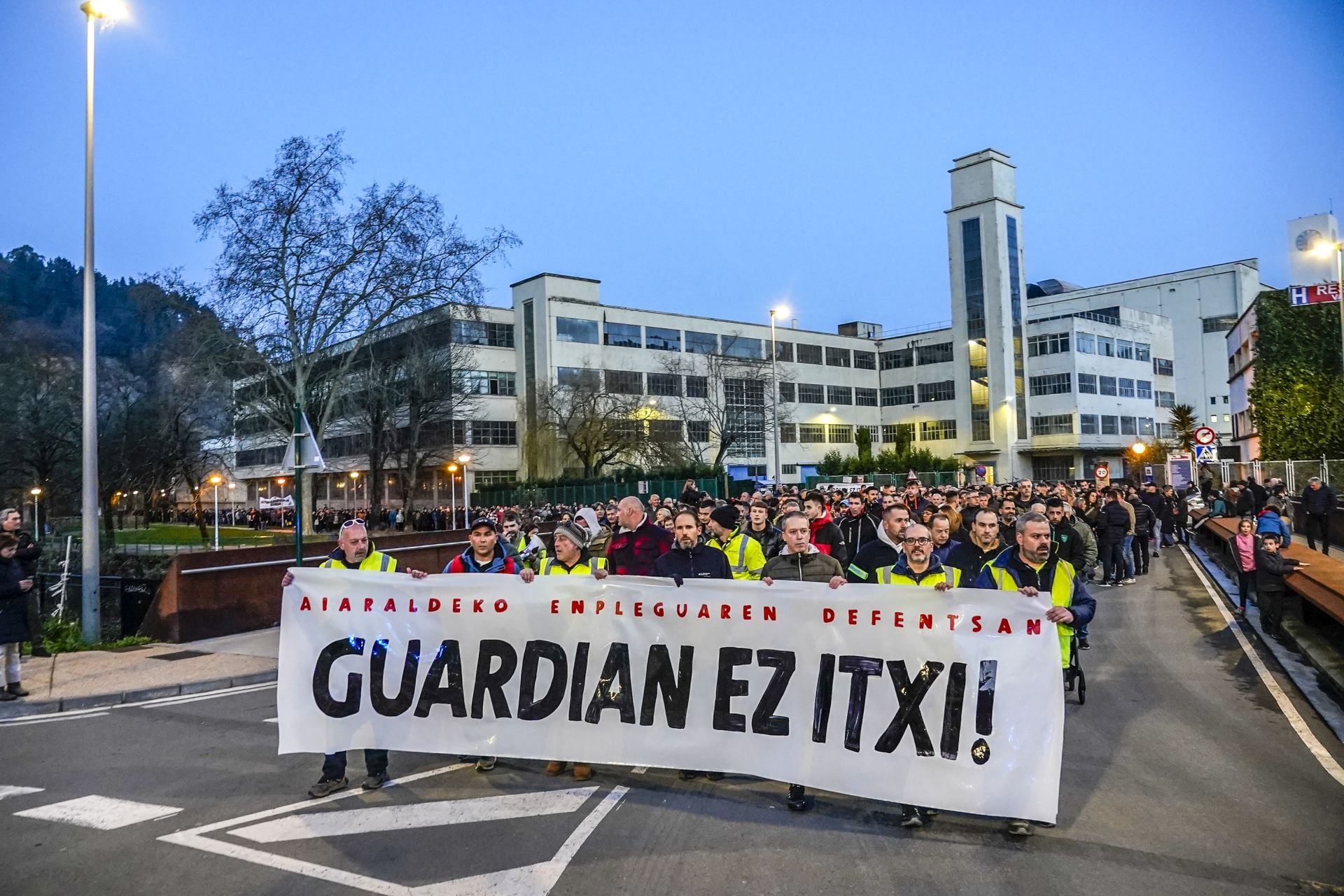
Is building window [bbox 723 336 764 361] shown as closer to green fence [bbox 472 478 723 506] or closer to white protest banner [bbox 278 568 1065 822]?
green fence [bbox 472 478 723 506]

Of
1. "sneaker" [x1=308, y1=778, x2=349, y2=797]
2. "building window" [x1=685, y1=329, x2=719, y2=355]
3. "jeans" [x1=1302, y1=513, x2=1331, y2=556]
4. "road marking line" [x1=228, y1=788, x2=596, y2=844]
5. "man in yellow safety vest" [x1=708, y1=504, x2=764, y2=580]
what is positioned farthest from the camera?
"building window" [x1=685, y1=329, x2=719, y2=355]

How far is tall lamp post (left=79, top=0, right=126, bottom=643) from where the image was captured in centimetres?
1252

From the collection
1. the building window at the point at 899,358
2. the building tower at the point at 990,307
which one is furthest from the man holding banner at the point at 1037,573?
the building window at the point at 899,358

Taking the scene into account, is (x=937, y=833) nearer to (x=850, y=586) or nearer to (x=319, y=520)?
(x=850, y=586)

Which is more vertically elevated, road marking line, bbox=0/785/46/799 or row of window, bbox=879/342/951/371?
row of window, bbox=879/342/951/371

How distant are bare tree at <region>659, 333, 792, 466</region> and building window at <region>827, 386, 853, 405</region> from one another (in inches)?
470

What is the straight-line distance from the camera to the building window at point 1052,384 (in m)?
72.2

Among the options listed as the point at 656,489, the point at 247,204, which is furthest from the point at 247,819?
the point at 656,489

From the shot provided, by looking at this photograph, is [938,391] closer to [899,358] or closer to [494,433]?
[899,358]

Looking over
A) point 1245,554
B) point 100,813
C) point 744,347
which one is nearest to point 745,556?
point 100,813

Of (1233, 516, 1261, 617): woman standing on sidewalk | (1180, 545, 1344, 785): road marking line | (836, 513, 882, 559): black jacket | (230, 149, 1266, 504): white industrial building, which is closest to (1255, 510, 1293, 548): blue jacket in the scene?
(1233, 516, 1261, 617): woman standing on sidewalk

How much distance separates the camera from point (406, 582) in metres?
6.54

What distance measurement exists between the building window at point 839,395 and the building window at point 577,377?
84.2 feet

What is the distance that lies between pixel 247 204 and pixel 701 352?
44931 mm
